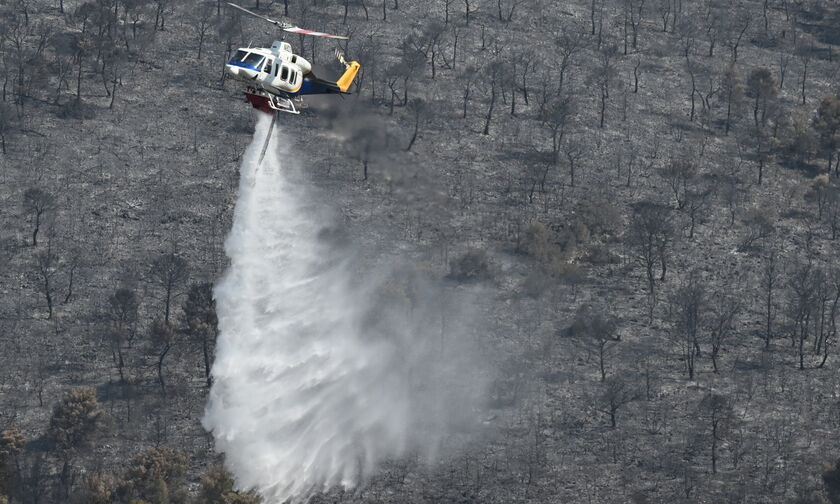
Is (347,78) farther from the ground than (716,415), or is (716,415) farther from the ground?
(347,78)

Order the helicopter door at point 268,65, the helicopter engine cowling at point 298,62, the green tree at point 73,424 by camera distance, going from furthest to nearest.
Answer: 1. the green tree at point 73,424
2. the helicopter engine cowling at point 298,62
3. the helicopter door at point 268,65

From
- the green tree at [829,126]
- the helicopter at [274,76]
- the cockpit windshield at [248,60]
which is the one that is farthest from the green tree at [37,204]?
the green tree at [829,126]

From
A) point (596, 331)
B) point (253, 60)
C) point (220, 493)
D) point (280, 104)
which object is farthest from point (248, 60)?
point (596, 331)

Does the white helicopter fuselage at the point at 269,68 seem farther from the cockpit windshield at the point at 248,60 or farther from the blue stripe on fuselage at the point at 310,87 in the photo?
the blue stripe on fuselage at the point at 310,87

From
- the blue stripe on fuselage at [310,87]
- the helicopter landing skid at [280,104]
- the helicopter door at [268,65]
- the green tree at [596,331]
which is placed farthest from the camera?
the green tree at [596,331]

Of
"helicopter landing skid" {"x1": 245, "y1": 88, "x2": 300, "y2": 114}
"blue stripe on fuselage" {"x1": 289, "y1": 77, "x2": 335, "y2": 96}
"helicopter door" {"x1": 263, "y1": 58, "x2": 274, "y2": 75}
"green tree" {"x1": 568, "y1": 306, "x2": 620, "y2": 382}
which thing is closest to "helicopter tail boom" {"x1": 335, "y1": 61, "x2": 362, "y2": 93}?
A: "blue stripe on fuselage" {"x1": 289, "y1": 77, "x2": 335, "y2": 96}

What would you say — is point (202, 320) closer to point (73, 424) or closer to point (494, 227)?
point (73, 424)

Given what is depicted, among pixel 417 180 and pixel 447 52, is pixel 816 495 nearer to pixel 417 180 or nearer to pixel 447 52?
pixel 417 180

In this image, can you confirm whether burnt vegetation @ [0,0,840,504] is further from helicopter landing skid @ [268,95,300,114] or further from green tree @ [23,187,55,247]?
helicopter landing skid @ [268,95,300,114]
